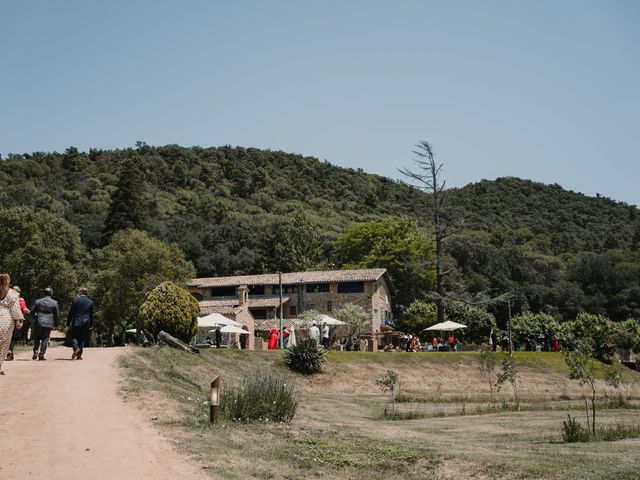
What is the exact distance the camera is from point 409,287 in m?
75.8

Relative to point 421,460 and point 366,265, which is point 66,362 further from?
point 366,265

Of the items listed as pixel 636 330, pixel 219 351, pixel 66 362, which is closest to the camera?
pixel 66 362

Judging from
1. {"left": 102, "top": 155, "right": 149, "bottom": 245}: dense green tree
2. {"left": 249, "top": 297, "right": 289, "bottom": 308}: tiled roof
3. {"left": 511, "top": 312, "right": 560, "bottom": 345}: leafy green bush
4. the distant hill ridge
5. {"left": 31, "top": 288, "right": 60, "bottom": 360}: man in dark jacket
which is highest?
the distant hill ridge

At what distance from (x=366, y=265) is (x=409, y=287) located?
5283mm

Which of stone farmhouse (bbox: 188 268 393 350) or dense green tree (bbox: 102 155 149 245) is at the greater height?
dense green tree (bbox: 102 155 149 245)

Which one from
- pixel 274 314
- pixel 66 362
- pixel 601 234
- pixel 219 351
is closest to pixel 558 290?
pixel 601 234

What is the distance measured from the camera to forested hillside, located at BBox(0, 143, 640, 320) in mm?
83312

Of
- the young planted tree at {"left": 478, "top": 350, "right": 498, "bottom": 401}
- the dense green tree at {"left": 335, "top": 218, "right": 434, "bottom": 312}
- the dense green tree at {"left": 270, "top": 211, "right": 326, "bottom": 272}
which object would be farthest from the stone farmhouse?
the young planted tree at {"left": 478, "top": 350, "right": 498, "bottom": 401}

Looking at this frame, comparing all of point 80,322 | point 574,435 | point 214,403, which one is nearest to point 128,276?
point 80,322

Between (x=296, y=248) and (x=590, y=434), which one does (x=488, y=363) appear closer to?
(x=590, y=434)

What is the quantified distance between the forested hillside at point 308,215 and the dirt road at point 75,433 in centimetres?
3776

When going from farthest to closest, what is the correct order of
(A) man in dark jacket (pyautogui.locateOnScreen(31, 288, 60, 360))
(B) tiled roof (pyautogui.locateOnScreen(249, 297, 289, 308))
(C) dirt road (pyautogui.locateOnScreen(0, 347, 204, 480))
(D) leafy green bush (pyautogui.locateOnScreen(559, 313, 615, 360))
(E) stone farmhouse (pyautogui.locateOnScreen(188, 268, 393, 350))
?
(B) tiled roof (pyautogui.locateOnScreen(249, 297, 289, 308)) → (E) stone farmhouse (pyautogui.locateOnScreen(188, 268, 393, 350)) → (D) leafy green bush (pyautogui.locateOnScreen(559, 313, 615, 360)) → (A) man in dark jacket (pyautogui.locateOnScreen(31, 288, 60, 360)) → (C) dirt road (pyautogui.locateOnScreen(0, 347, 204, 480))

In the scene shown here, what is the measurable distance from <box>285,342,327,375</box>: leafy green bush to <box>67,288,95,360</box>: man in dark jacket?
560 inches

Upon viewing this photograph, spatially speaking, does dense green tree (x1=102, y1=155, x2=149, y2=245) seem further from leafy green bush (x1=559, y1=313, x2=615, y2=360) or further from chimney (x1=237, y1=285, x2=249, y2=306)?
leafy green bush (x1=559, y1=313, x2=615, y2=360)
